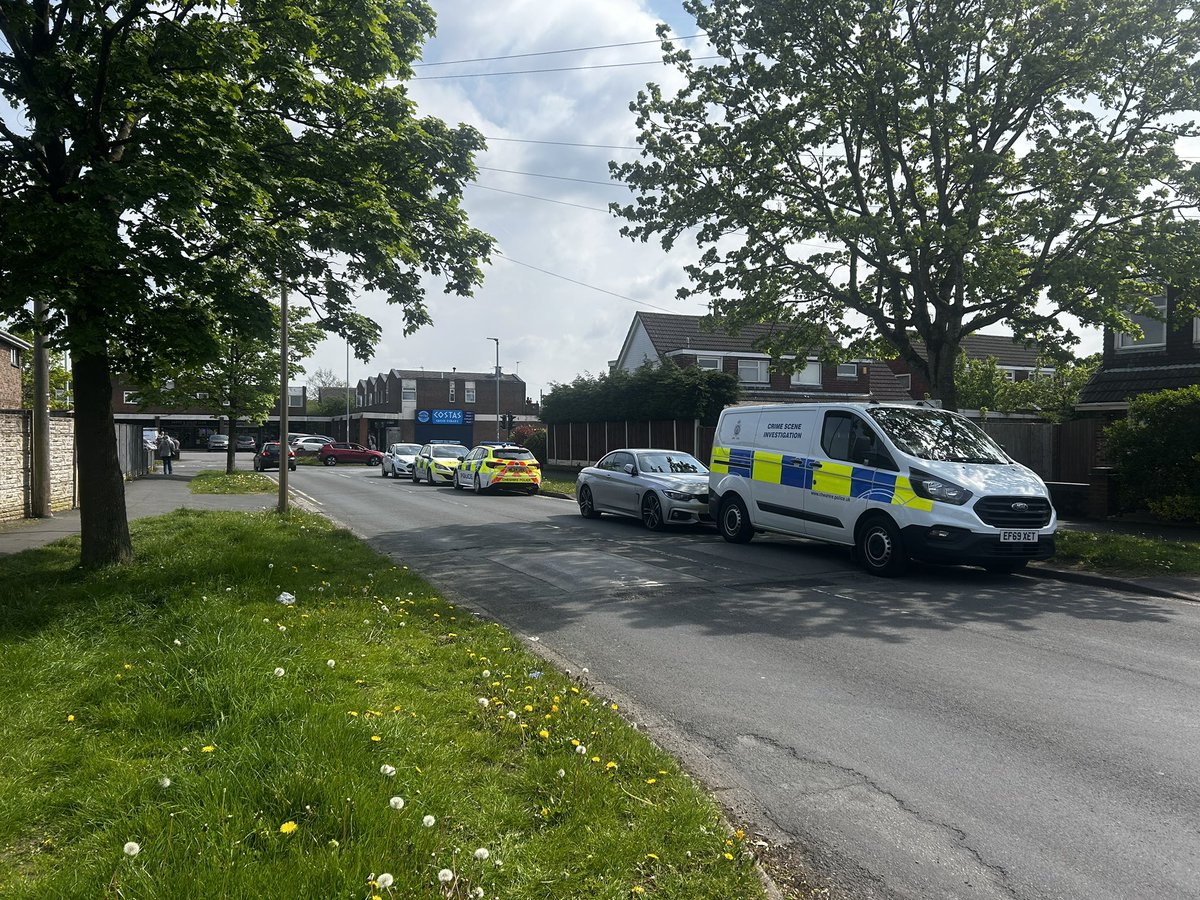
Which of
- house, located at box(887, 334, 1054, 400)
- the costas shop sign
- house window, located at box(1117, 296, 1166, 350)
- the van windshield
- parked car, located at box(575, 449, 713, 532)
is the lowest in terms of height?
parked car, located at box(575, 449, 713, 532)

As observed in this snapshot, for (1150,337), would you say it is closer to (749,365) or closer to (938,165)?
(938,165)

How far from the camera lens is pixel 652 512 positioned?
15688 millimetres

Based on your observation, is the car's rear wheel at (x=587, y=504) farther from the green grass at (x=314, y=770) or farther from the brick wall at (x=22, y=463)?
the green grass at (x=314, y=770)

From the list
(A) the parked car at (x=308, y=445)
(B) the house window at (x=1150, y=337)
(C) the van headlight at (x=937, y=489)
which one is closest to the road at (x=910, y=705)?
(C) the van headlight at (x=937, y=489)

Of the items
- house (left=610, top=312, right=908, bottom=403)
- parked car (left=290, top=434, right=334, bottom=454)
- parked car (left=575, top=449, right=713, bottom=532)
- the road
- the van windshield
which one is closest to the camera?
the road

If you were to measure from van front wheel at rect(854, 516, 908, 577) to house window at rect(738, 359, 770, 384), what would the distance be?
3239 centimetres

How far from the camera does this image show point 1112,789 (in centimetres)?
421

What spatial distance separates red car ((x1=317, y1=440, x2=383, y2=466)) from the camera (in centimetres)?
5159

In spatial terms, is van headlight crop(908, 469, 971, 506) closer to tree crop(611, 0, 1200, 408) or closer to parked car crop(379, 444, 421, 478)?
tree crop(611, 0, 1200, 408)

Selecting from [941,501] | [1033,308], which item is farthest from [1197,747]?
[1033,308]

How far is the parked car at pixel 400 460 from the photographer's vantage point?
3547 centimetres

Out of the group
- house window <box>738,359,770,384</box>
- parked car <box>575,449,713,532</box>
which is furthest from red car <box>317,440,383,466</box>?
parked car <box>575,449,713,532</box>

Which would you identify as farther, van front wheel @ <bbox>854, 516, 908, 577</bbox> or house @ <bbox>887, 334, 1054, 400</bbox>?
house @ <bbox>887, 334, 1054, 400</bbox>

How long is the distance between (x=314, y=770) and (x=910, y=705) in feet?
12.2
